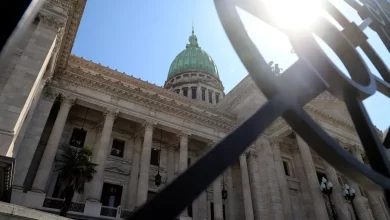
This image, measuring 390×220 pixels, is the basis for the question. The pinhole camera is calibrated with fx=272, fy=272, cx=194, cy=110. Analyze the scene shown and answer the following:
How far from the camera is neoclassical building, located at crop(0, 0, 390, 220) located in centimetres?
1570

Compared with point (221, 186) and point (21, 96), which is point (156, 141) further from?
point (21, 96)

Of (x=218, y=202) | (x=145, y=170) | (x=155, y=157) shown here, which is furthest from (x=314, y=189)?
(x=145, y=170)

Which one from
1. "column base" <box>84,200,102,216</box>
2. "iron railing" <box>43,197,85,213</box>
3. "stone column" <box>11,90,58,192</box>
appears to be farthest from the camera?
"iron railing" <box>43,197,85,213</box>

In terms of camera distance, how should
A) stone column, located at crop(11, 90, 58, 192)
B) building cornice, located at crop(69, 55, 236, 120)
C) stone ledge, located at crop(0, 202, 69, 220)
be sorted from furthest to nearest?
building cornice, located at crop(69, 55, 236, 120) → stone column, located at crop(11, 90, 58, 192) → stone ledge, located at crop(0, 202, 69, 220)

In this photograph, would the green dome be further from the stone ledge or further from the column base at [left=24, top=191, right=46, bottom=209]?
the stone ledge

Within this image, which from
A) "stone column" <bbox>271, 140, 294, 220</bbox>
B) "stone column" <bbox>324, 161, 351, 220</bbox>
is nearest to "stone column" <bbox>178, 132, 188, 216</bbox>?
"stone column" <bbox>271, 140, 294, 220</bbox>

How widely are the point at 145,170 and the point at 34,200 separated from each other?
7.31 metres

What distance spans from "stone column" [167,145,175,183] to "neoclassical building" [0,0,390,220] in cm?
9

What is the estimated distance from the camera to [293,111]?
6.15 feet

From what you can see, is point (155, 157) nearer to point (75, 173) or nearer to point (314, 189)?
point (75, 173)

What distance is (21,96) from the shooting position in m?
13.3

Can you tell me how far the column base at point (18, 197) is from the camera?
14.6 metres

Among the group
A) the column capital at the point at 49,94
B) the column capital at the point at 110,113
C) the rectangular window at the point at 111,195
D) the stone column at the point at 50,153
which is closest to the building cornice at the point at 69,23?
the column capital at the point at 49,94

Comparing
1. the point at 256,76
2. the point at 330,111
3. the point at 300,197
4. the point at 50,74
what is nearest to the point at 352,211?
the point at 300,197
